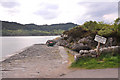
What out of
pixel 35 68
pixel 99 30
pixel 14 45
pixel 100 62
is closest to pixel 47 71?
pixel 35 68

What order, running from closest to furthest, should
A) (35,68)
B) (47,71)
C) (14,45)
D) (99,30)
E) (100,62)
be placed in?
(47,71) < (100,62) < (35,68) < (99,30) < (14,45)

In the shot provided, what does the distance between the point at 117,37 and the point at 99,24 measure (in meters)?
14.3

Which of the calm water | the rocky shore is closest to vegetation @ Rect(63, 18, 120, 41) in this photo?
the rocky shore

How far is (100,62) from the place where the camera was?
9023 millimetres

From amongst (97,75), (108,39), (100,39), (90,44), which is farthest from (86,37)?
(97,75)

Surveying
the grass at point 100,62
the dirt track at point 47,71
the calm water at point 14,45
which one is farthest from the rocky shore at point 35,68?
the calm water at point 14,45

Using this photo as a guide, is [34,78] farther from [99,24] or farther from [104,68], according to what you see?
[99,24]

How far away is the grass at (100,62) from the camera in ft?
27.4

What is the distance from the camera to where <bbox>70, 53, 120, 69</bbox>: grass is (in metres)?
8.34

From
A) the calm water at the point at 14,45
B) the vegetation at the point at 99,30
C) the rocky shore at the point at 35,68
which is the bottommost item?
the calm water at the point at 14,45

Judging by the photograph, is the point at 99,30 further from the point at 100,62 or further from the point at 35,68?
the point at 35,68

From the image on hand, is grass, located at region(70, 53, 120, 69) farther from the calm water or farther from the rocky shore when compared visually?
the calm water

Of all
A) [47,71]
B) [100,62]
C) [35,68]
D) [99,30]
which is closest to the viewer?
[47,71]

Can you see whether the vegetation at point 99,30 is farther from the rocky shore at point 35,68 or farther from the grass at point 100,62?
the rocky shore at point 35,68
